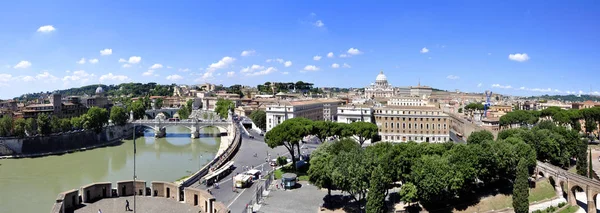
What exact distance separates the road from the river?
3.58 m

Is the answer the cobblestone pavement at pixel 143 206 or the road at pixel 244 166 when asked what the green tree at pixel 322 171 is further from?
the cobblestone pavement at pixel 143 206

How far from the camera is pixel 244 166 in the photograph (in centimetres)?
2744

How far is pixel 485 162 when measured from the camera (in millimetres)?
20625

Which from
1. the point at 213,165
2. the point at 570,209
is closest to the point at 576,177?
the point at 570,209

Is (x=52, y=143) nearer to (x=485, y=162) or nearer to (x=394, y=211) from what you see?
(x=394, y=211)

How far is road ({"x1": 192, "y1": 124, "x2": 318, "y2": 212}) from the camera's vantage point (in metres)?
19.5

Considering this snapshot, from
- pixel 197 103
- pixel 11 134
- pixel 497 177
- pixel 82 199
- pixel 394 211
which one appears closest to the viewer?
pixel 82 199

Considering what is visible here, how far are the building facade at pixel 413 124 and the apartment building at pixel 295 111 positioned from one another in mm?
10363

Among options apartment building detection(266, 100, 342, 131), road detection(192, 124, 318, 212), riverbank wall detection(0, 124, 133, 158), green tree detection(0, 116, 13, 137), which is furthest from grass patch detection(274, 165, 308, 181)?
green tree detection(0, 116, 13, 137)

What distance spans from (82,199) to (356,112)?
113 ft

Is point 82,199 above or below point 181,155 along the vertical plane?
above

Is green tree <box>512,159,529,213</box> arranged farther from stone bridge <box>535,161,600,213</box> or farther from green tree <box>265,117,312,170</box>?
green tree <box>265,117,312,170</box>

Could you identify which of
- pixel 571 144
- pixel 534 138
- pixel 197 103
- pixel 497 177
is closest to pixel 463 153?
pixel 497 177

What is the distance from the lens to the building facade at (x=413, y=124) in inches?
1608
